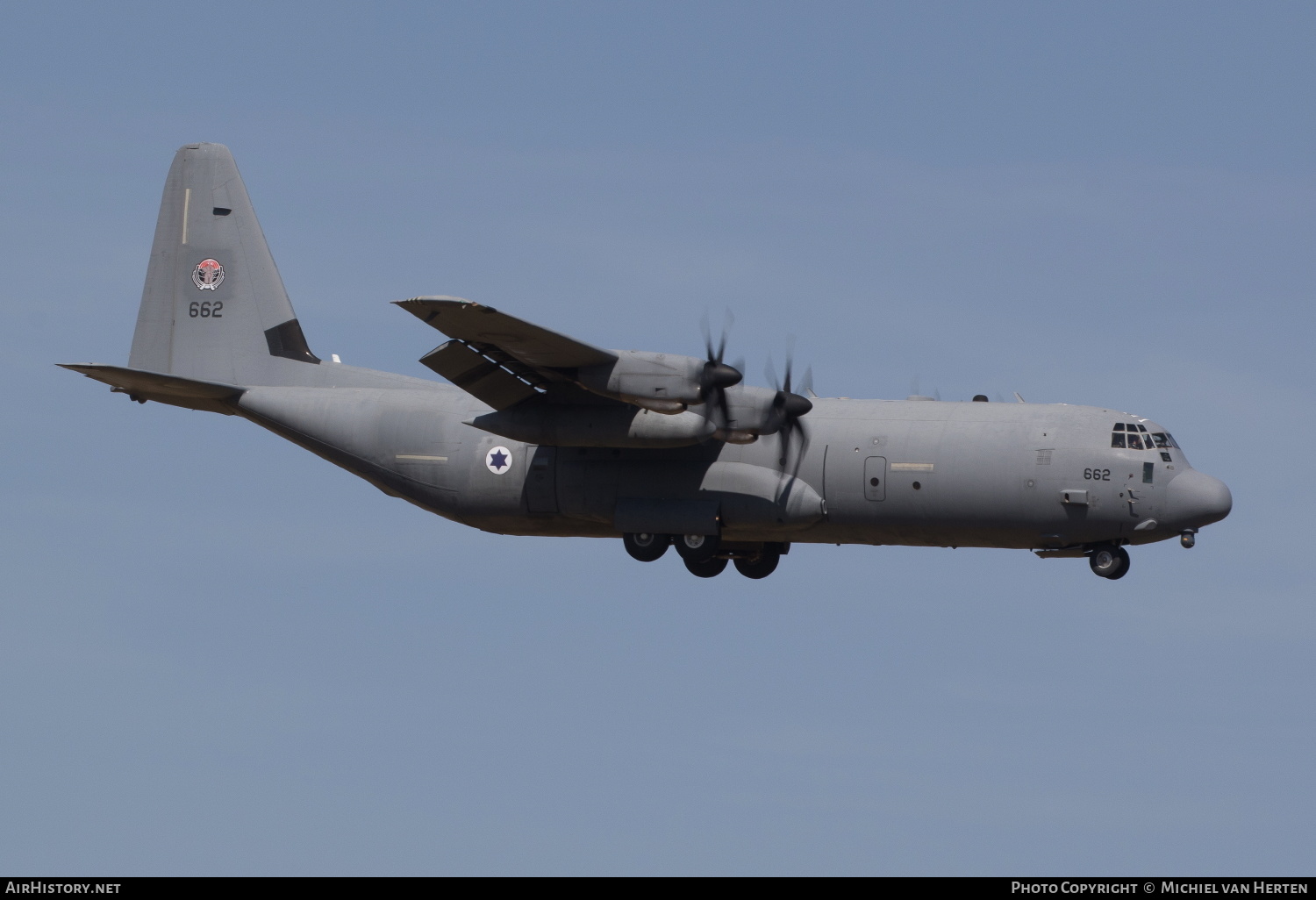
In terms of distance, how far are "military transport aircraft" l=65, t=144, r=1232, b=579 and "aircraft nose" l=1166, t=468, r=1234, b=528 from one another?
0.10ft

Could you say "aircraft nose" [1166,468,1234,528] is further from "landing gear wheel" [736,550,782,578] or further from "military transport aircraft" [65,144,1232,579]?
"landing gear wheel" [736,550,782,578]

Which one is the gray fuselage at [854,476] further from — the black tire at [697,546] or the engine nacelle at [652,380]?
the engine nacelle at [652,380]

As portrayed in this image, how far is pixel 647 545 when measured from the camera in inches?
1351

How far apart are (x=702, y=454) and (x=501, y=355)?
4.29 m

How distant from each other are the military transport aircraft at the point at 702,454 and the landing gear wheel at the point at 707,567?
0.05 metres

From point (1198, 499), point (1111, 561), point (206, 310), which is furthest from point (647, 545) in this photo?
point (206, 310)

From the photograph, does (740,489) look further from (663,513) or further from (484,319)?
(484,319)

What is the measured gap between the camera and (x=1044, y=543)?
3316 centimetres

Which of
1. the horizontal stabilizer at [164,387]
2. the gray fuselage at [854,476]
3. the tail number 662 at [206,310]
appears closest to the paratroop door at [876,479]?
the gray fuselage at [854,476]

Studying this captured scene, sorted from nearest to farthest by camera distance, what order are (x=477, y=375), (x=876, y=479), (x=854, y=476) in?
(x=477, y=375) < (x=876, y=479) < (x=854, y=476)

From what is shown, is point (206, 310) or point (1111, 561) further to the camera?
point (206, 310)

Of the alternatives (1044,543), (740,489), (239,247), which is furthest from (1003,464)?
(239,247)

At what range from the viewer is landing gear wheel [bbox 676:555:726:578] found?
34656mm

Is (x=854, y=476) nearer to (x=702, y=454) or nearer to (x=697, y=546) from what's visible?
(x=702, y=454)
